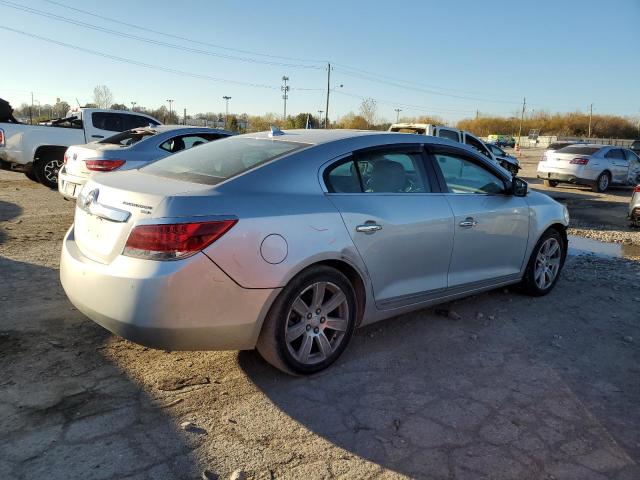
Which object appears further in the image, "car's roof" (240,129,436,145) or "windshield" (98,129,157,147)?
"windshield" (98,129,157,147)

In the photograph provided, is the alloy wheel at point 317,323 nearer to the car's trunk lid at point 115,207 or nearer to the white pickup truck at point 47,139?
the car's trunk lid at point 115,207

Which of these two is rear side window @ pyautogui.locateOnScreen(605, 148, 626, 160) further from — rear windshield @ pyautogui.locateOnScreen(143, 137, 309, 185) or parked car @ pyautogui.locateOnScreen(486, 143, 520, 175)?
rear windshield @ pyautogui.locateOnScreen(143, 137, 309, 185)

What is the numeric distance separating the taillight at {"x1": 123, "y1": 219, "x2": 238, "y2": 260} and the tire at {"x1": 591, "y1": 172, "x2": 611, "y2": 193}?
1698 centimetres

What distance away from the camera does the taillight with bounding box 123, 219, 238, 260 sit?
2.82 metres

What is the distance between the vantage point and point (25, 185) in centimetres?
1254

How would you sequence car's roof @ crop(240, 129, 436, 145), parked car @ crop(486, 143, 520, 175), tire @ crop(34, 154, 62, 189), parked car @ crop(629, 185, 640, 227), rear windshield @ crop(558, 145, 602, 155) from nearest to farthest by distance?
car's roof @ crop(240, 129, 436, 145), parked car @ crop(629, 185, 640, 227), tire @ crop(34, 154, 62, 189), rear windshield @ crop(558, 145, 602, 155), parked car @ crop(486, 143, 520, 175)

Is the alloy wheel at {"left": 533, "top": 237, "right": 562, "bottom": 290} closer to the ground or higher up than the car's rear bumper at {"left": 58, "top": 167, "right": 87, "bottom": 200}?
closer to the ground

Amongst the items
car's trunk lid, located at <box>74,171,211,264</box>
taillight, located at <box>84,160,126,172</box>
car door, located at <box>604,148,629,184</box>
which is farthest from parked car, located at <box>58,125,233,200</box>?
car door, located at <box>604,148,629,184</box>

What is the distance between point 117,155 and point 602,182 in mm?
15190

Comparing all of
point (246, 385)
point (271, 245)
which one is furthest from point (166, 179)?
point (246, 385)

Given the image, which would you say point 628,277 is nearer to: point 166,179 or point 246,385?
point 246,385

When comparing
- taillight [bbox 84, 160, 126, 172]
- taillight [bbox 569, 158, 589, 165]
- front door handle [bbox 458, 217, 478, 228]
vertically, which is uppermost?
taillight [bbox 569, 158, 589, 165]

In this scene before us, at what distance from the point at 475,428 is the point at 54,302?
3.52 metres

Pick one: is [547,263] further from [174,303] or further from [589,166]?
[589,166]
